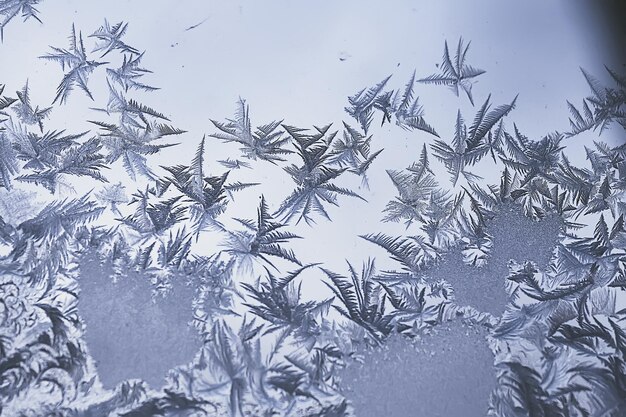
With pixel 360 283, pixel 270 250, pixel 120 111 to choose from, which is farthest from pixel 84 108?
pixel 360 283

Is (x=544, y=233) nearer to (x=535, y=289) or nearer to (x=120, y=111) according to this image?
(x=535, y=289)

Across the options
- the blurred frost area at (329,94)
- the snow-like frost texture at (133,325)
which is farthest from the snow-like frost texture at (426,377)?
the snow-like frost texture at (133,325)

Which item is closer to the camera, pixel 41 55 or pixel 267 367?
pixel 267 367

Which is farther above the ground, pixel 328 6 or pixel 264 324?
pixel 328 6

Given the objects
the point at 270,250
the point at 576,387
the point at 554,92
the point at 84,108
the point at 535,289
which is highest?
the point at 84,108

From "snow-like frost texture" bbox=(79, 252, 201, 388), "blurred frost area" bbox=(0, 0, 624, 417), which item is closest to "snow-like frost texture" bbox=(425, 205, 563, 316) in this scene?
"blurred frost area" bbox=(0, 0, 624, 417)

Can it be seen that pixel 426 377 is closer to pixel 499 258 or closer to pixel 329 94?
pixel 499 258

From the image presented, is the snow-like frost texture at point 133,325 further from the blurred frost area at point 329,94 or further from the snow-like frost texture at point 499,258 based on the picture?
the snow-like frost texture at point 499,258

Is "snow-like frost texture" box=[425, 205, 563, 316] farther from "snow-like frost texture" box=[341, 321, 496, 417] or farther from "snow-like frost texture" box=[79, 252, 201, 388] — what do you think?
"snow-like frost texture" box=[79, 252, 201, 388]
